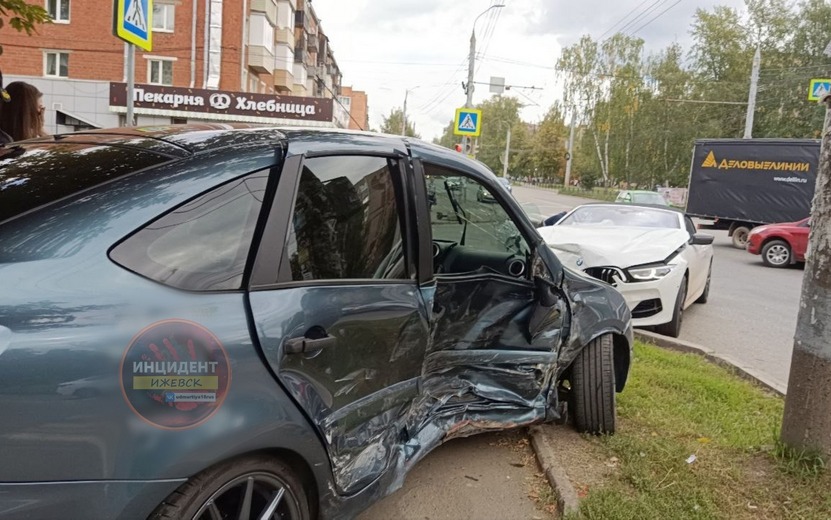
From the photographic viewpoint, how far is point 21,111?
436 cm

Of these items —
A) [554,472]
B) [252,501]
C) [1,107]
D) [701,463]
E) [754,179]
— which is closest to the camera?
[252,501]

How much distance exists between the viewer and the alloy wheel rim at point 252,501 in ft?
5.93

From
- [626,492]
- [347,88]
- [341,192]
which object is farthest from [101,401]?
[347,88]

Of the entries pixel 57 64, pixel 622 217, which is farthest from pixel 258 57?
pixel 622 217

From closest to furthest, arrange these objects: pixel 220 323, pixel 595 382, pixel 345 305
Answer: pixel 220 323, pixel 345 305, pixel 595 382

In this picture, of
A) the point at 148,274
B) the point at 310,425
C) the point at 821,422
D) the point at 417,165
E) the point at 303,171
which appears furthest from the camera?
the point at 821,422

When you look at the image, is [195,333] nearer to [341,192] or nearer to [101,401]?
[101,401]

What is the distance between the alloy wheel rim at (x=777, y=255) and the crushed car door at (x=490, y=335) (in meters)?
13.8

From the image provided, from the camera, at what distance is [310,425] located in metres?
2.04

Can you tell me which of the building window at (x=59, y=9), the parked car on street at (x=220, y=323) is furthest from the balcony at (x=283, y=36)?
the parked car on street at (x=220, y=323)

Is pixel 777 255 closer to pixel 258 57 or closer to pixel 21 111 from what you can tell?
pixel 21 111

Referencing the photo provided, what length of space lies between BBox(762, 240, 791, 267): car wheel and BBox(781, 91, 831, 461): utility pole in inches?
523

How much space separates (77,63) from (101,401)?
33.4m

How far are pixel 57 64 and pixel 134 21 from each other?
28978 mm
